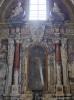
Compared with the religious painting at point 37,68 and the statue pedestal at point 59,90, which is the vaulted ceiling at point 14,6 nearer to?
the religious painting at point 37,68

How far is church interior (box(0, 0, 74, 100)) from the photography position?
45.6 ft

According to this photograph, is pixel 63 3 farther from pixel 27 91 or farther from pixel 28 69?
pixel 27 91

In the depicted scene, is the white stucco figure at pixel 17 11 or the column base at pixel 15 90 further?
the white stucco figure at pixel 17 11

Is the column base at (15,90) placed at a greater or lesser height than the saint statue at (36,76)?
lesser

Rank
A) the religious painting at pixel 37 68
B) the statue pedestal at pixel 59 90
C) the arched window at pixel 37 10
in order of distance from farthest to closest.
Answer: the arched window at pixel 37 10, the religious painting at pixel 37 68, the statue pedestal at pixel 59 90

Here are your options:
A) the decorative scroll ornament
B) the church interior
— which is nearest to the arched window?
the church interior

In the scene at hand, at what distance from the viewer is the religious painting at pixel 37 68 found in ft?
45.9

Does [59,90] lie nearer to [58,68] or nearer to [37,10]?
[58,68]

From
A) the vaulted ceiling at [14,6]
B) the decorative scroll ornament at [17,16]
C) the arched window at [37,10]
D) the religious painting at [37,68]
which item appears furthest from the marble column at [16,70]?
the arched window at [37,10]

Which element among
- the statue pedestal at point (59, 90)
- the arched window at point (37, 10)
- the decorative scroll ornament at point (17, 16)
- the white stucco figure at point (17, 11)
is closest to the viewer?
the statue pedestal at point (59, 90)

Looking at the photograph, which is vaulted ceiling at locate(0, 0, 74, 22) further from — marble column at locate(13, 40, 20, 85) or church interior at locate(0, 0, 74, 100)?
marble column at locate(13, 40, 20, 85)

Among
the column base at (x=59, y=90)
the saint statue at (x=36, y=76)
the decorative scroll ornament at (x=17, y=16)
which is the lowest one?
the column base at (x=59, y=90)

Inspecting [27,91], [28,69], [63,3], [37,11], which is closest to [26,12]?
[37,11]

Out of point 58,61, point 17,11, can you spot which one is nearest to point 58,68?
point 58,61
